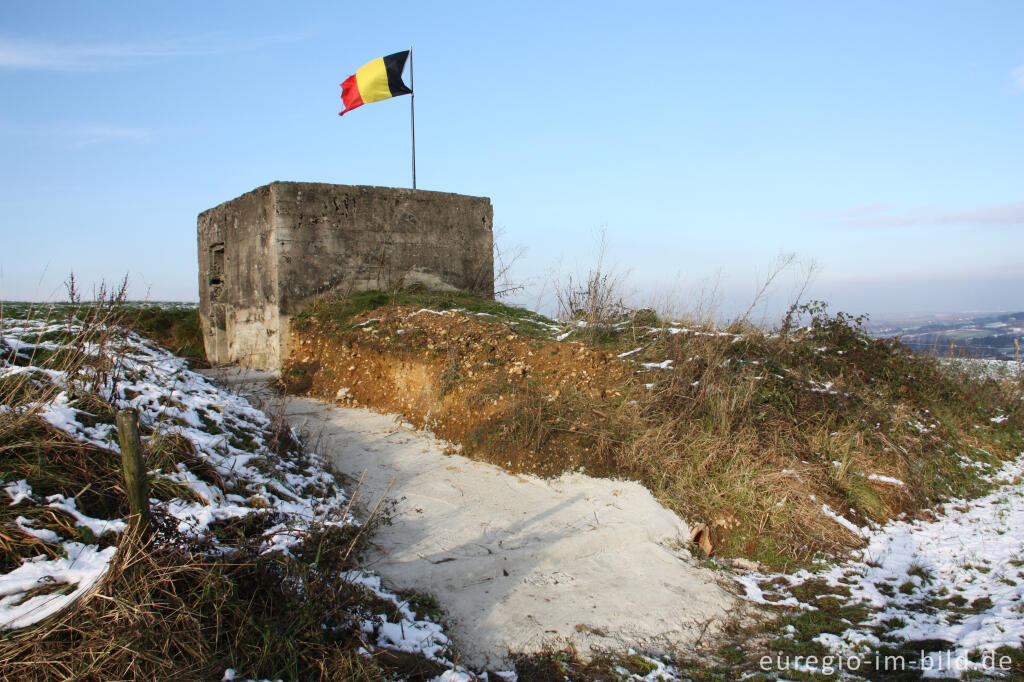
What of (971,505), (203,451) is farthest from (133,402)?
(971,505)

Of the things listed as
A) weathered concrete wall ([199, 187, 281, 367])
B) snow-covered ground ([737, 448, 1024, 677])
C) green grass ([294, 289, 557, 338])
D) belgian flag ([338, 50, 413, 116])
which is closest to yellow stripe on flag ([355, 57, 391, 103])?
belgian flag ([338, 50, 413, 116])

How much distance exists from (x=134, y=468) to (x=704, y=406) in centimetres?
449

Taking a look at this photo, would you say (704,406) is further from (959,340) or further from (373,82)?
(373,82)

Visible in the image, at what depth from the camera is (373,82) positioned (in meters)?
9.61

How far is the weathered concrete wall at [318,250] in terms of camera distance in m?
8.48

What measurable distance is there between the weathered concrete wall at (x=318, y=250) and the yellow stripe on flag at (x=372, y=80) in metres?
1.66

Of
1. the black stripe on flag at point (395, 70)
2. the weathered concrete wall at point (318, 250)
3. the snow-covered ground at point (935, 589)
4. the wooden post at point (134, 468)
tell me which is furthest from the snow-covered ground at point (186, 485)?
the black stripe on flag at point (395, 70)

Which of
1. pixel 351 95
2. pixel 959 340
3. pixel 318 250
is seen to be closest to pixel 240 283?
pixel 318 250

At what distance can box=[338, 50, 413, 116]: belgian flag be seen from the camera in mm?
9586

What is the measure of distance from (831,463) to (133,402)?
5.37 m

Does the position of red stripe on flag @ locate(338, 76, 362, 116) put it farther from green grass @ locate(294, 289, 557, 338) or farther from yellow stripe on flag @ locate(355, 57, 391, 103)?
green grass @ locate(294, 289, 557, 338)

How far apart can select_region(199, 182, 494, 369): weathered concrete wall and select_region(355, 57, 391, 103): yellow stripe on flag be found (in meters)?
1.66

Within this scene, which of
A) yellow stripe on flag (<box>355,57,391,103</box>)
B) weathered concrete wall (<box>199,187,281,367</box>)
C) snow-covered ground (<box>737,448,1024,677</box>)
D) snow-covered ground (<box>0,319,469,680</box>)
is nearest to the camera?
snow-covered ground (<box>0,319,469,680</box>)

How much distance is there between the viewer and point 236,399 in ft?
19.5
